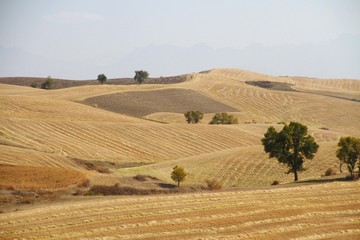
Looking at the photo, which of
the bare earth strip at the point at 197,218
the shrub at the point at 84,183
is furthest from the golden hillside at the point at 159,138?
the bare earth strip at the point at 197,218

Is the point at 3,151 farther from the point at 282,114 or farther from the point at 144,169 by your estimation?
the point at 282,114

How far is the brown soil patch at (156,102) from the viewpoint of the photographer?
139050 millimetres

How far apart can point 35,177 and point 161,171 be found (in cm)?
2336

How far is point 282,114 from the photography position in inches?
5758

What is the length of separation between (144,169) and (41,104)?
54.9 m

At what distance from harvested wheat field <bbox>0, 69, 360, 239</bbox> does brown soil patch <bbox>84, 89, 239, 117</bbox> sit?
0.35 m

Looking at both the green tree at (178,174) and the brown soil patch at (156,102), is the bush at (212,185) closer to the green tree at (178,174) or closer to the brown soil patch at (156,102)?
the green tree at (178,174)

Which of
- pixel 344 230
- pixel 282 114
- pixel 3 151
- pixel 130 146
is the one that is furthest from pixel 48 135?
pixel 282 114

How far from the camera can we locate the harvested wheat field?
3253 centimetres

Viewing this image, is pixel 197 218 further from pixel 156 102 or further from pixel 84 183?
pixel 156 102

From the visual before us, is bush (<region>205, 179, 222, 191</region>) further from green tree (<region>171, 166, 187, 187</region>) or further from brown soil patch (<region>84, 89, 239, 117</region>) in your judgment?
brown soil patch (<region>84, 89, 239, 117</region>)

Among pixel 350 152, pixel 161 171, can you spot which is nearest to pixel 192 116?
pixel 161 171

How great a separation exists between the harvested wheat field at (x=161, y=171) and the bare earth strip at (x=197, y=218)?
8 centimetres

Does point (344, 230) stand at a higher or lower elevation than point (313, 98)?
lower
